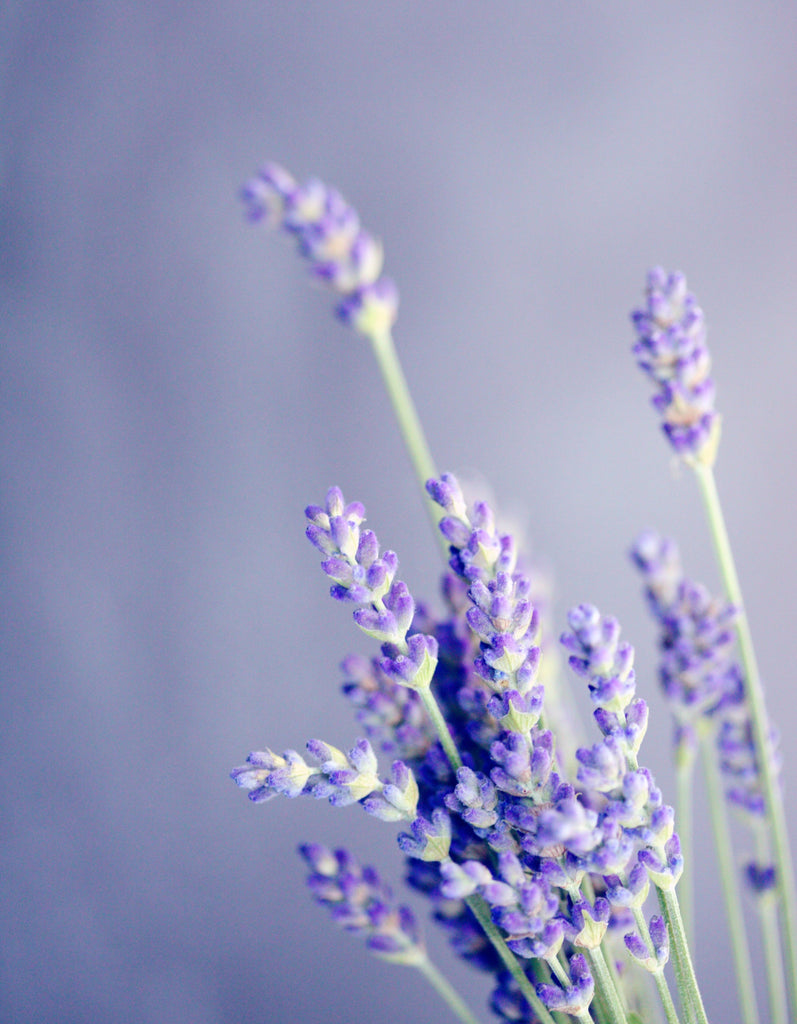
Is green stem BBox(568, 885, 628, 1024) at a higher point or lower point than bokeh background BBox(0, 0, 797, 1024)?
lower

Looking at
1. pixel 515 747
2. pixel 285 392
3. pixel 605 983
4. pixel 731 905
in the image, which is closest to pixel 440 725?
pixel 515 747

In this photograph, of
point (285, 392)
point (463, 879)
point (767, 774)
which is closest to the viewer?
point (463, 879)

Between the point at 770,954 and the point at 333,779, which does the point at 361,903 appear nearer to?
the point at 333,779

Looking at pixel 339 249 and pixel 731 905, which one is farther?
pixel 731 905

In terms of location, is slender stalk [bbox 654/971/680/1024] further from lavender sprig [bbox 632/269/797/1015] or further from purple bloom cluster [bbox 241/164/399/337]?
purple bloom cluster [bbox 241/164/399/337]

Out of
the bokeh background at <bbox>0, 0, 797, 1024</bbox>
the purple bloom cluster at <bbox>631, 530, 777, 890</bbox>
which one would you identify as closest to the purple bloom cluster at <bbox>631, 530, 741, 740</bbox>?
the purple bloom cluster at <bbox>631, 530, 777, 890</bbox>

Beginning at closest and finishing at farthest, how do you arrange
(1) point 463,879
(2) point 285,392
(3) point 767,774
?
(1) point 463,879, (3) point 767,774, (2) point 285,392

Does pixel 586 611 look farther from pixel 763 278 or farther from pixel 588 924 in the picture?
pixel 763 278

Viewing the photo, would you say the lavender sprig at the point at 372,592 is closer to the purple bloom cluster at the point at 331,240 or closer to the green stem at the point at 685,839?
the purple bloom cluster at the point at 331,240
